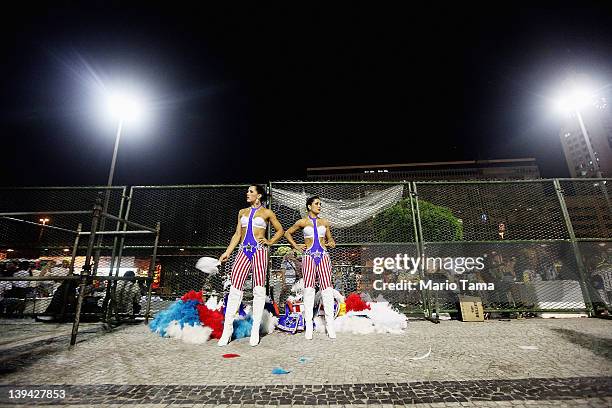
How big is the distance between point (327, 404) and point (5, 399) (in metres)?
2.38

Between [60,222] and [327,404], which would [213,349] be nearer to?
[327,404]

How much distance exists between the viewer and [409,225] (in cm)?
585

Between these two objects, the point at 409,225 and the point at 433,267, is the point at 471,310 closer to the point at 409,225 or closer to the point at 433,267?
the point at 433,267

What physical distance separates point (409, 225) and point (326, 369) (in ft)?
13.1

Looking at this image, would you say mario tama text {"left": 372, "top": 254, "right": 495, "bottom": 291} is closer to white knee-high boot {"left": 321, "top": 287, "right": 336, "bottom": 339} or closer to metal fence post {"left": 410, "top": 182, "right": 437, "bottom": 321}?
metal fence post {"left": 410, "top": 182, "right": 437, "bottom": 321}

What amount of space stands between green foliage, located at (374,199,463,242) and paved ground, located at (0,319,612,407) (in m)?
2.20

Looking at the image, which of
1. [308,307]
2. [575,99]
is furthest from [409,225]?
[575,99]

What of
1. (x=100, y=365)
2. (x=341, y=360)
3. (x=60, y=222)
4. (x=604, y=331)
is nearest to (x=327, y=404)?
(x=341, y=360)

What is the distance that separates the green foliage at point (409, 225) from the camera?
5887 millimetres

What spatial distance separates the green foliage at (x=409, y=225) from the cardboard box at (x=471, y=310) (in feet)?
4.23

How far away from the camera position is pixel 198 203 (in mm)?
6051

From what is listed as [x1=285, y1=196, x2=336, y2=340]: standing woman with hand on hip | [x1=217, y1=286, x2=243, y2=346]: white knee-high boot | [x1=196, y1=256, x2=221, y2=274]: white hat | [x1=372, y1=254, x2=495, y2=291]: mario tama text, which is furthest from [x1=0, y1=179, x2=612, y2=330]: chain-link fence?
[x1=217, y1=286, x2=243, y2=346]: white knee-high boot

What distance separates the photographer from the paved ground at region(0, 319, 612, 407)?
2029 millimetres

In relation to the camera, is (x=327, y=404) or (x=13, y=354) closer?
(x=327, y=404)
